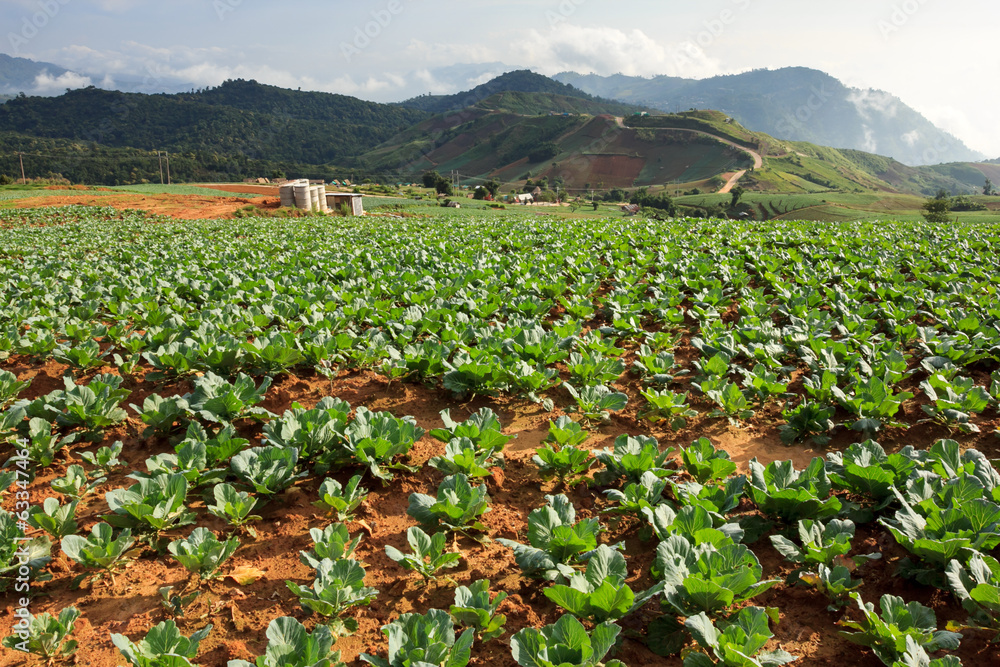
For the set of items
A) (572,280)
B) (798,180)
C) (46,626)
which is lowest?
(46,626)

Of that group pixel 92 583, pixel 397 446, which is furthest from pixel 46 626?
pixel 397 446

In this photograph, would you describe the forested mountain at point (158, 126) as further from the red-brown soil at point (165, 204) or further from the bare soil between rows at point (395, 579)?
the bare soil between rows at point (395, 579)

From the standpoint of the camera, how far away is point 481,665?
8.79 feet

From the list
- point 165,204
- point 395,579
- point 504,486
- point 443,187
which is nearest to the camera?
Answer: point 395,579

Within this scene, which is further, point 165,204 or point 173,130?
point 173,130

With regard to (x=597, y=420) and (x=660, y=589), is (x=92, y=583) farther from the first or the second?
(x=597, y=420)

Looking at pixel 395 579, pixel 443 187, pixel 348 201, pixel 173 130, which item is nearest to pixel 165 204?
pixel 348 201

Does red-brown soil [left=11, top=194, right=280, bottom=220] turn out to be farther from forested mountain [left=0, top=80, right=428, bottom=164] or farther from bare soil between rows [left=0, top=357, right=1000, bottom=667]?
forested mountain [left=0, top=80, right=428, bottom=164]

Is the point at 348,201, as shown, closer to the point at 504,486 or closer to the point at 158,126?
the point at 504,486

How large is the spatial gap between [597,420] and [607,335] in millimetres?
2990

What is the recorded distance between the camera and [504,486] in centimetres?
432

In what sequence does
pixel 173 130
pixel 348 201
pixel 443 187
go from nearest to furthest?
1. pixel 348 201
2. pixel 443 187
3. pixel 173 130

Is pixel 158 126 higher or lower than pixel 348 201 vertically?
higher

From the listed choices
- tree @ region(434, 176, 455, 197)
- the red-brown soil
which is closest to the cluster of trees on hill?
tree @ region(434, 176, 455, 197)
